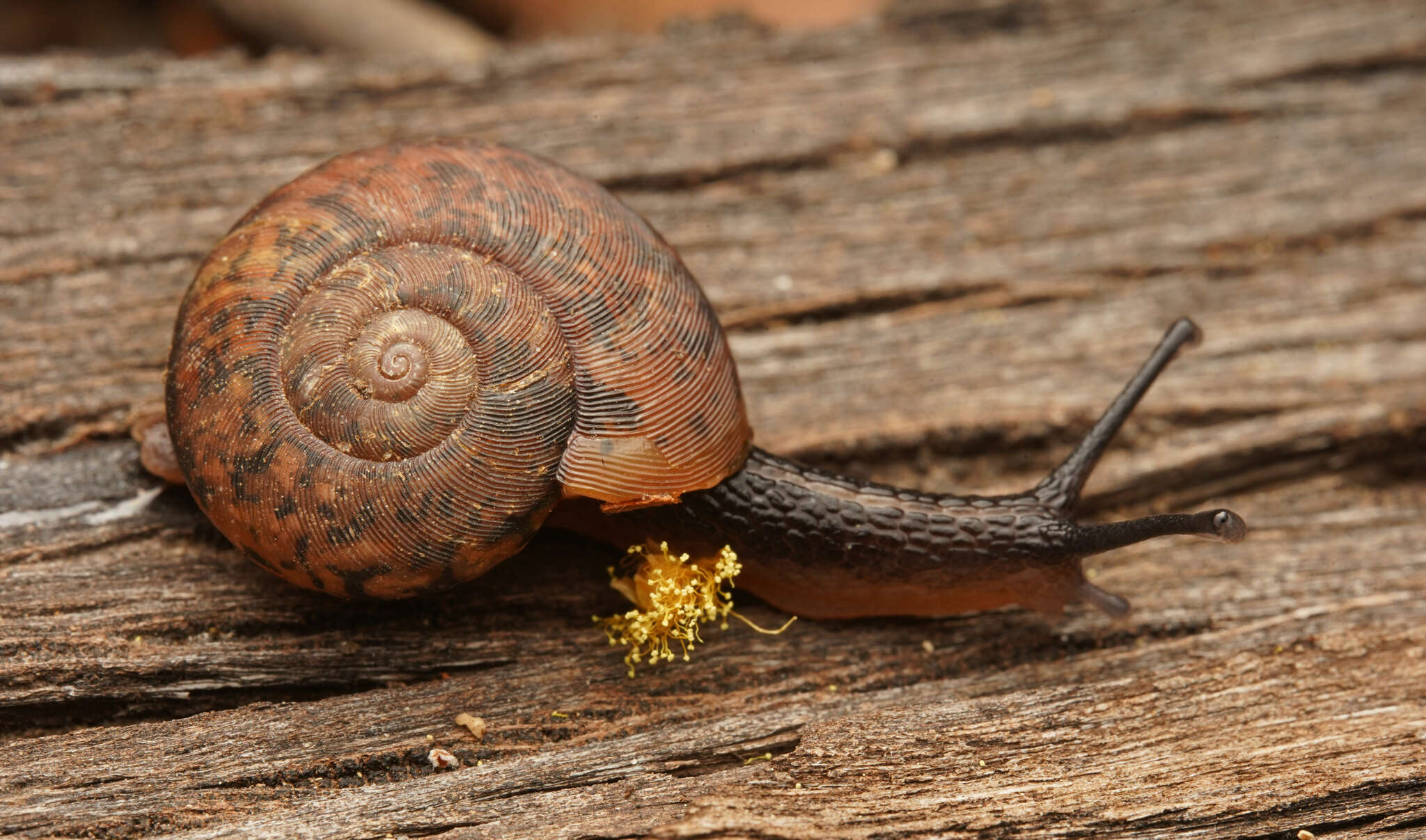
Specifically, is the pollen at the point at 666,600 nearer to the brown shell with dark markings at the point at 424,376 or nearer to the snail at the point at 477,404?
the snail at the point at 477,404

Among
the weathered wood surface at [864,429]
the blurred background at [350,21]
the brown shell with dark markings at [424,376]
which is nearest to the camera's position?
the brown shell with dark markings at [424,376]

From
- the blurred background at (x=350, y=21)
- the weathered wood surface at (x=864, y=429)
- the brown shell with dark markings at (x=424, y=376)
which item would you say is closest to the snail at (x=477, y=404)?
the brown shell with dark markings at (x=424, y=376)

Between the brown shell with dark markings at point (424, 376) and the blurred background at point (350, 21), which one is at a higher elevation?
the blurred background at point (350, 21)

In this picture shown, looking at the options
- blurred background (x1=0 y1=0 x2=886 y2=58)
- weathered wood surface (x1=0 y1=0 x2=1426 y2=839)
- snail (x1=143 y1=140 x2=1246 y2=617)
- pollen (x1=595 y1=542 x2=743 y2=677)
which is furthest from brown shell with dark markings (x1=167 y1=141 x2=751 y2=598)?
blurred background (x1=0 y1=0 x2=886 y2=58)

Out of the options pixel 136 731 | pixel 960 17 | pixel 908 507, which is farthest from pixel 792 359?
pixel 136 731

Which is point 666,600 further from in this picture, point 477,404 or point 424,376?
point 424,376

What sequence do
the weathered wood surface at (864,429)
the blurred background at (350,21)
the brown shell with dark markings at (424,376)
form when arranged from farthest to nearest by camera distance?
the blurred background at (350,21), the weathered wood surface at (864,429), the brown shell with dark markings at (424,376)

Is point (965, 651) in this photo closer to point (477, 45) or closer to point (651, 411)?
point (651, 411)
